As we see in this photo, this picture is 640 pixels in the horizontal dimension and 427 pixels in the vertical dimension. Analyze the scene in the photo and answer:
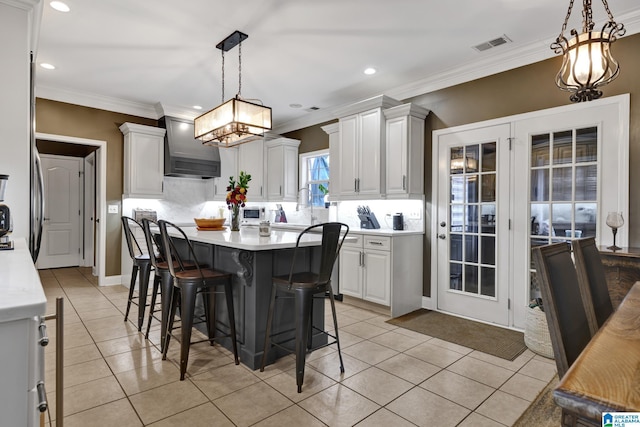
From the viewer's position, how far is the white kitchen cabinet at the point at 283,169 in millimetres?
6195

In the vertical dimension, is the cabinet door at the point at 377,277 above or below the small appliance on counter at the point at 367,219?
below

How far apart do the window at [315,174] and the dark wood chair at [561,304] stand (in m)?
4.61

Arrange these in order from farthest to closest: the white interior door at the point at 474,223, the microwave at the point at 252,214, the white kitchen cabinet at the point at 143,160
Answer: the microwave at the point at 252,214, the white kitchen cabinet at the point at 143,160, the white interior door at the point at 474,223

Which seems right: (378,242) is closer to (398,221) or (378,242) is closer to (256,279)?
(398,221)

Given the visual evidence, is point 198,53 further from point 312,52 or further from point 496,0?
point 496,0

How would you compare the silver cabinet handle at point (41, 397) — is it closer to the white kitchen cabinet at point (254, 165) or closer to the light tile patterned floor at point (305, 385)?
the light tile patterned floor at point (305, 385)

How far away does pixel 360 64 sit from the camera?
3982 mm

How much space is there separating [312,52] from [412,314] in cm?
307

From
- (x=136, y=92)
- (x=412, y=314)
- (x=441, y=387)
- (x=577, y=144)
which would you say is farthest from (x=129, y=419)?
(x=136, y=92)

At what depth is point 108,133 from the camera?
5359 millimetres

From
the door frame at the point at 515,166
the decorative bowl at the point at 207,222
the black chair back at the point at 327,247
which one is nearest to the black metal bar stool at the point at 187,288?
the black chair back at the point at 327,247

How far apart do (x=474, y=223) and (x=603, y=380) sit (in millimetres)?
3349

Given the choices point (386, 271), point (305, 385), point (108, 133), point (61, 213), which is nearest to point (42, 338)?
point (305, 385)

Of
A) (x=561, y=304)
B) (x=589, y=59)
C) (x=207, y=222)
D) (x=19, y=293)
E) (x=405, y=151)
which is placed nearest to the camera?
(x=19, y=293)
